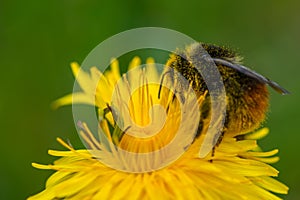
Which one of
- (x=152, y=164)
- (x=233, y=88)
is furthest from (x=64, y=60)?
(x=233, y=88)

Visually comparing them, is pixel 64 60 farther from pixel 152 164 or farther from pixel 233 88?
pixel 233 88

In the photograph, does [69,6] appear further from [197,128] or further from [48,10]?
[197,128]

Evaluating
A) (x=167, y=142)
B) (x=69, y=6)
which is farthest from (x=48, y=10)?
→ (x=167, y=142)

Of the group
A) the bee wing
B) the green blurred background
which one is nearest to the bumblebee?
the bee wing

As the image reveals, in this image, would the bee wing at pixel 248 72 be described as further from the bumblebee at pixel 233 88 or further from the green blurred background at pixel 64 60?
the green blurred background at pixel 64 60

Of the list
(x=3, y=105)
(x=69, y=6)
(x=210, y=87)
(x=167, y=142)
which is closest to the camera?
(x=210, y=87)

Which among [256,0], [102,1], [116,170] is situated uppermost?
[256,0]
